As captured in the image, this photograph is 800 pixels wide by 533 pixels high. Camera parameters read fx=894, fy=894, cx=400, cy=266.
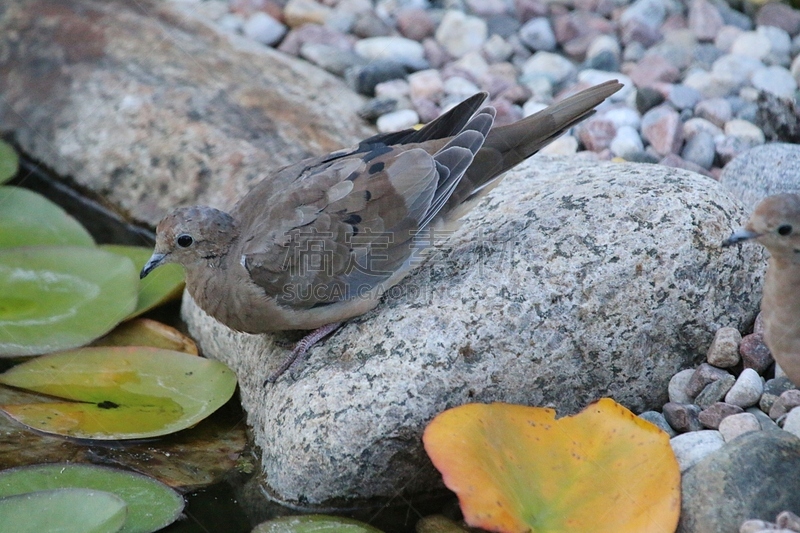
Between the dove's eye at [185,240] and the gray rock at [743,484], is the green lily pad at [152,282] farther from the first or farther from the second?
the gray rock at [743,484]

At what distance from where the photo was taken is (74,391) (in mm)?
3523

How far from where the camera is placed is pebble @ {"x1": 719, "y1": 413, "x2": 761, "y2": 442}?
2.86 meters

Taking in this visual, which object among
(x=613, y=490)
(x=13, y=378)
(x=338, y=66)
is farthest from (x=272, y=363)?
(x=338, y=66)

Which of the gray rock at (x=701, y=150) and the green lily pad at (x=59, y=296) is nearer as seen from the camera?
the green lily pad at (x=59, y=296)

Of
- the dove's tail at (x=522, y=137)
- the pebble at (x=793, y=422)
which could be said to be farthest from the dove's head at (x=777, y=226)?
the dove's tail at (x=522, y=137)

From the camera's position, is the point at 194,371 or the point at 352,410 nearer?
the point at 352,410

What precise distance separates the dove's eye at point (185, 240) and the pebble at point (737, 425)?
78.3 inches

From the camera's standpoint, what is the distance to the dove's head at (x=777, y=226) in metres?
2.56

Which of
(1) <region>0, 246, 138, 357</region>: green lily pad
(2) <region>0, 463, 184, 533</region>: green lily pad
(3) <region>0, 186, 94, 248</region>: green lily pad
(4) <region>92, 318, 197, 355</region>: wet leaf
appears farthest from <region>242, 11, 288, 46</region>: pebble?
(2) <region>0, 463, 184, 533</region>: green lily pad

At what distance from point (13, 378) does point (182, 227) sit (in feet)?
3.20

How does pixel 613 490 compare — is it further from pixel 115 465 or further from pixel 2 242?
pixel 2 242

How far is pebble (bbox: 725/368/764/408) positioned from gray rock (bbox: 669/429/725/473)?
0.15 meters

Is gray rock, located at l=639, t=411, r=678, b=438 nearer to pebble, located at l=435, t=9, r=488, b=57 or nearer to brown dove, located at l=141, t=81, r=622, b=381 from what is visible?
brown dove, located at l=141, t=81, r=622, b=381

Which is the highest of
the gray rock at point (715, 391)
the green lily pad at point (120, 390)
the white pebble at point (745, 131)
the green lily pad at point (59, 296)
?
the green lily pad at point (59, 296)
